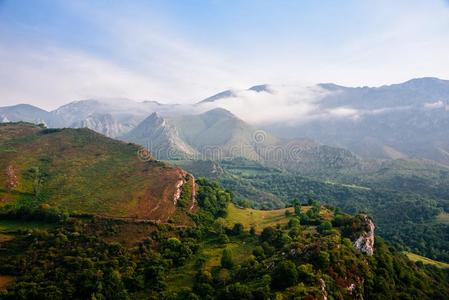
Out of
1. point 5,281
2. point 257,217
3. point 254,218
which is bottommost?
point 257,217

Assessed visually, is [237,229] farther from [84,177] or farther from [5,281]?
[5,281]

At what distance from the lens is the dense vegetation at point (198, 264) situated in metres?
73.0

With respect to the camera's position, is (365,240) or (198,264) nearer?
(198,264)

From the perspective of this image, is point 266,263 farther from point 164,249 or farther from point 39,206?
point 39,206

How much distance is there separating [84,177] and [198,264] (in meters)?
55.8

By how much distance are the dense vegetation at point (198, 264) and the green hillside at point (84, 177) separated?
341 inches

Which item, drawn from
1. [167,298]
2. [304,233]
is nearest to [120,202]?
[167,298]

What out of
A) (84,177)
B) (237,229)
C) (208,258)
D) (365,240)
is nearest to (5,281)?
(208,258)

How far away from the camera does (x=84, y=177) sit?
124312 mm

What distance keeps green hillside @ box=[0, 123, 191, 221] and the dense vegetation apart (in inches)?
341

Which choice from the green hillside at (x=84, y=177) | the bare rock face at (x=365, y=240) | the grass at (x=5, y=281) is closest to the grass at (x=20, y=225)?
the green hillside at (x=84, y=177)

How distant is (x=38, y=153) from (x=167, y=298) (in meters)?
92.5

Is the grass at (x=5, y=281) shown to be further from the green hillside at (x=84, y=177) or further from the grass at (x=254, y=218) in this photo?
the grass at (x=254, y=218)

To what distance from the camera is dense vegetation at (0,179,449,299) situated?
73000 millimetres
